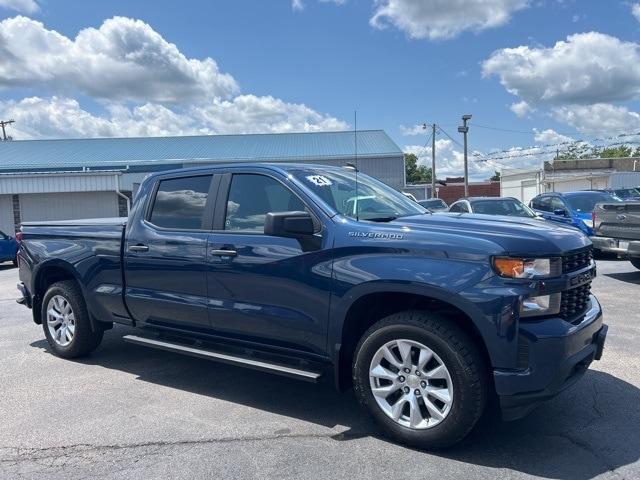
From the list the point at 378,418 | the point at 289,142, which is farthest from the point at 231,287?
the point at 289,142

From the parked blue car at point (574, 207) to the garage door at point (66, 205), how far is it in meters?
19.9

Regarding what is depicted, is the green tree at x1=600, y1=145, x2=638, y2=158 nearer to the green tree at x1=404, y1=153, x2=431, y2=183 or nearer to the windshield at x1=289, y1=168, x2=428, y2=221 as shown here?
the green tree at x1=404, y1=153, x2=431, y2=183

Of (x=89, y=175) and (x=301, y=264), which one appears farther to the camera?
(x=89, y=175)

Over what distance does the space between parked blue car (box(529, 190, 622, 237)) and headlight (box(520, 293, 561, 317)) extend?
11054 millimetres

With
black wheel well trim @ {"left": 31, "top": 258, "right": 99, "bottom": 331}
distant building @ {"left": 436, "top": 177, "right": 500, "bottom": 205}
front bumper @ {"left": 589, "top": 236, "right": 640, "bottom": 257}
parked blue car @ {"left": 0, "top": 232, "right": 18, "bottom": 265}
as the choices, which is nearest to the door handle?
black wheel well trim @ {"left": 31, "top": 258, "right": 99, "bottom": 331}

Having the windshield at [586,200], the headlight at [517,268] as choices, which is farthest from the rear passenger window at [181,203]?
the windshield at [586,200]

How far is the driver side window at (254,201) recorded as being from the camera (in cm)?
455

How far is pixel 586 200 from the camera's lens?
1489 cm

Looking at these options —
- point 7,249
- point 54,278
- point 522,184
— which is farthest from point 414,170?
point 54,278

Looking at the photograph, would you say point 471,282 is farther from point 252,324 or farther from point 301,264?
point 252,324

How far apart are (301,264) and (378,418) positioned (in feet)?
3.98

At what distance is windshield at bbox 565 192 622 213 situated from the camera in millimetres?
14625

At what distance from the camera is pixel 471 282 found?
352cm

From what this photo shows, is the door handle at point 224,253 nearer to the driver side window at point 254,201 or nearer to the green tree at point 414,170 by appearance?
the driver side window at point 254,201
